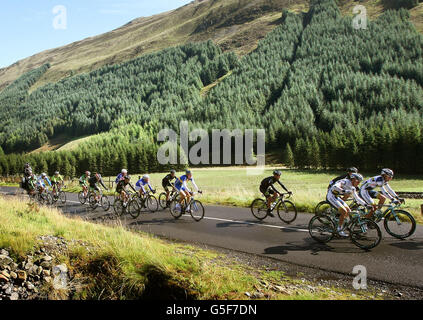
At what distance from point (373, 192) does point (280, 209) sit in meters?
3.77

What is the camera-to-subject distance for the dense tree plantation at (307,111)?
230 ft

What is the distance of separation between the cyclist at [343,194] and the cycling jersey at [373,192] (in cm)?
67

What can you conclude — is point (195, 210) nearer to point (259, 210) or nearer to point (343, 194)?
point (259, 210)

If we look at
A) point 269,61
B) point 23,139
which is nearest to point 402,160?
point 269,61

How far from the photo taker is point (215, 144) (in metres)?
112

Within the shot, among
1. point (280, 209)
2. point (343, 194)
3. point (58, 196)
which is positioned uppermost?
point (343, 194)

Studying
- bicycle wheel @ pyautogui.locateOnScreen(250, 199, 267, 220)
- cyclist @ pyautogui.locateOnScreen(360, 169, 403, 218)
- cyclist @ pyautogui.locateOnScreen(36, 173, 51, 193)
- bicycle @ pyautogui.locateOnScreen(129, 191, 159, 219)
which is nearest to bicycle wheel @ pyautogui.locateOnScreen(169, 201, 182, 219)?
bicycle @ pyautogui.locateOnScreen(129, 191, 159, 219)

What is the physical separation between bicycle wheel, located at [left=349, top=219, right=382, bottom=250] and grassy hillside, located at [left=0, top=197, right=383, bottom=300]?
9.38ft

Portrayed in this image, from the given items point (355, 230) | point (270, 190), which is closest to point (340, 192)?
point (355, 230)

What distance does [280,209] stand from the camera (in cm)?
1226

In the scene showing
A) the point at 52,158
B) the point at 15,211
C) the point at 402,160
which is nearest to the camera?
the point at 15,211

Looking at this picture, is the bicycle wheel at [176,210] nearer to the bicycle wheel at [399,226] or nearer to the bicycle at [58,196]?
the bicycle wheel at [399,226]
